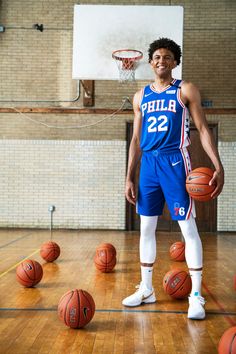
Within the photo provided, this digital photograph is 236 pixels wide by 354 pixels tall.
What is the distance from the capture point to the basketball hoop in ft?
24.0

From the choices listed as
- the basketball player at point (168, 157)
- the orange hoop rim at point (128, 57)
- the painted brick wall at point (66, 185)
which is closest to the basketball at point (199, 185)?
the basketball player at point (168, 157)

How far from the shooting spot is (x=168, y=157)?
2910mm

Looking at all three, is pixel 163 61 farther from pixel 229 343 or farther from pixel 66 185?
pixel 66 185

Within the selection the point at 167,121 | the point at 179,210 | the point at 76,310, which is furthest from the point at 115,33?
the point at 76,310

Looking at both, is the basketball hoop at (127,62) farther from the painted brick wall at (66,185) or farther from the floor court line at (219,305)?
the floor court line at (219,305)

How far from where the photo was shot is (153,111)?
2.98 m

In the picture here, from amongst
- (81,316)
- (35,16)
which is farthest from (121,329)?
(35,16)

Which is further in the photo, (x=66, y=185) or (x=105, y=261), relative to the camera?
(x=66, y=185)

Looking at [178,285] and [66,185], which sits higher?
[66,185]

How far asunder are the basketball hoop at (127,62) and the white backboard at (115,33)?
0.27ft

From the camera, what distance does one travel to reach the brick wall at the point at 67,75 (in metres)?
9.48

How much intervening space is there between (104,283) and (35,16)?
7913 mm

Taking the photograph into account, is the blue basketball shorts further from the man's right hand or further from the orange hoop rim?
the orange hoop rim

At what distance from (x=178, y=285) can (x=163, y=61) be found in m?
1.78
